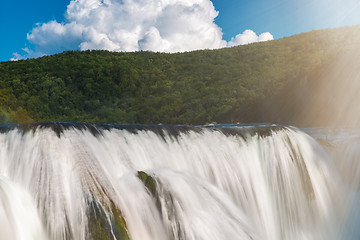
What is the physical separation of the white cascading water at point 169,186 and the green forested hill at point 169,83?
22.2m

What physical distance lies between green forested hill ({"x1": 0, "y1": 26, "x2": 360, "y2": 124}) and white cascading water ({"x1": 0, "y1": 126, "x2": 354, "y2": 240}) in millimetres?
22247

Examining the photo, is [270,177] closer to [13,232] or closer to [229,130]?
[229,130]

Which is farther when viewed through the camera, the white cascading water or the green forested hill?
the green forested hill

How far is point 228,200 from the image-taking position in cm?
865

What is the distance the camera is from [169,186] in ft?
24.4

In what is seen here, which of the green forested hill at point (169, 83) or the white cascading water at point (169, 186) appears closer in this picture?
the white cascading water at point (169, 186)

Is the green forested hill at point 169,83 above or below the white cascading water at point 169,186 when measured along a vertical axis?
above

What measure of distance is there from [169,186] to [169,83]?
59693 millimetres

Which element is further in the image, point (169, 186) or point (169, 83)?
point (169, 83)

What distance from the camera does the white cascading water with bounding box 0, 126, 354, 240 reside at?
5867mm

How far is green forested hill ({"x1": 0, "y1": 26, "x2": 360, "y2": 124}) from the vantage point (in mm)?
44438

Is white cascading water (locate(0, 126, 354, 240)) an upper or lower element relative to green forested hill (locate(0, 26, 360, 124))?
lower

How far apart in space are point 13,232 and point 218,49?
77.9 metres

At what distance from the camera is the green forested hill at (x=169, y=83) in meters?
44.4
